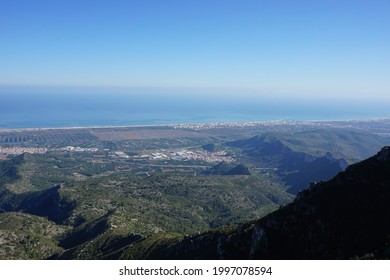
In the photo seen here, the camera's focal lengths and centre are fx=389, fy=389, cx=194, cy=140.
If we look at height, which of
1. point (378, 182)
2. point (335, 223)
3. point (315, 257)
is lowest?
point (315, 257)

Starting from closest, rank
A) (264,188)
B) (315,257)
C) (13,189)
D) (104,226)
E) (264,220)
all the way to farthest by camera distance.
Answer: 1. (315,257)
2. (264,220)
3. (104,226)
4. (13,189)
5. (264,188)

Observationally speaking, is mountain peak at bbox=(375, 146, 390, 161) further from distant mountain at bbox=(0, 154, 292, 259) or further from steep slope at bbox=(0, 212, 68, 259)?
steep slope at bbox=(0, 212, 68, 259)

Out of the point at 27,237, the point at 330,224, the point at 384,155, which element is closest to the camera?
the point at 330,224

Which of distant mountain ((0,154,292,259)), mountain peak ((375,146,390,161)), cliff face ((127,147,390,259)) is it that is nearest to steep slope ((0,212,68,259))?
distant mountain ((0,154,292,259))

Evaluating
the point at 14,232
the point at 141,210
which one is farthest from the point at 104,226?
the point at 141,210

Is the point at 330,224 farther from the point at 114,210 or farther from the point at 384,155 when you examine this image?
the point at 114,210

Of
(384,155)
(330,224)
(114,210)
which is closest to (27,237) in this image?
(114,210)

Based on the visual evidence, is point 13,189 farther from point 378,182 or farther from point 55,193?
point 378,182

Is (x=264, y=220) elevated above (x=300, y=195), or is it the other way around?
(x=300, y=195)

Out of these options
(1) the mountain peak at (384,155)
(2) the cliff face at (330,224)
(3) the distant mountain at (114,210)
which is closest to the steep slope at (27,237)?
(3) the distant mountain at (114,210)
